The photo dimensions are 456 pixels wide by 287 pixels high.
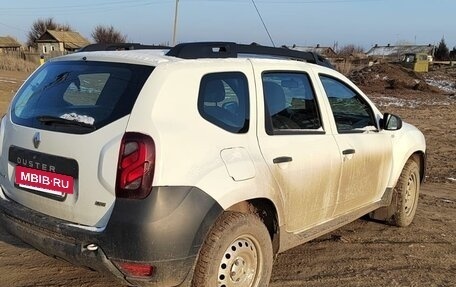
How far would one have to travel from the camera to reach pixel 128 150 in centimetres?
288

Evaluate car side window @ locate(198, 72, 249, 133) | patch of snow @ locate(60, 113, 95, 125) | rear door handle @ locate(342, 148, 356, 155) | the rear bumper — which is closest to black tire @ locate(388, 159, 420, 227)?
rear door handle @ locate(342, 148, 356, 155)

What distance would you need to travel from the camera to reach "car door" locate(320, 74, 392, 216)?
14.1ft

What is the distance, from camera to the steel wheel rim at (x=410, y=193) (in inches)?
217

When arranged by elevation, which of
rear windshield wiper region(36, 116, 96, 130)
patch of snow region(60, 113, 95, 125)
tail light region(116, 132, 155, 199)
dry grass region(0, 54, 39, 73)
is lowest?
dry grass region(0, 54, 39, 73)

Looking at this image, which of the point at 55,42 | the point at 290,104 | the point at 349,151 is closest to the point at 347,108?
the point at 349,151

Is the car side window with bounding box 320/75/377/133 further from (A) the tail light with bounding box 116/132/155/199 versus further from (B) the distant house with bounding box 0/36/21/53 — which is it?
(B) the distant house with bounding box 0/36/21/53

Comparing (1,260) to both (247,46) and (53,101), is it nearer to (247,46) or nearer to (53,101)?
(53,101)

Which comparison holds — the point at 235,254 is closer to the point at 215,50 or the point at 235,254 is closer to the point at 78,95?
the point at 215,50

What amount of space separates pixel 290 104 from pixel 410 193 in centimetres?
242

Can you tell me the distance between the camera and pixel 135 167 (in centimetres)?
286

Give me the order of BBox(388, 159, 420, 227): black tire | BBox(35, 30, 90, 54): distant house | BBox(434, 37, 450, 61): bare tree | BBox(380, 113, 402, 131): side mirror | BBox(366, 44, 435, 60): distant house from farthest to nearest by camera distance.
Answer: BBox(35, 30, 90, 54): distant house → BBox(366, 44, 435, 60): distant house → BBox(434, 37, 450, 61): bare tree → BBox(388, 159, 420, 227): black tire → BBox(380, 113, 402, 131): side mirror

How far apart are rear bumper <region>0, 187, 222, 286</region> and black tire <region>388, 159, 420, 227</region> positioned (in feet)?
9.75

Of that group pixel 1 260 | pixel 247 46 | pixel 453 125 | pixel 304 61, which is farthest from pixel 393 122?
pixel 453 125

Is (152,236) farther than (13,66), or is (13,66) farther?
(13,66)
